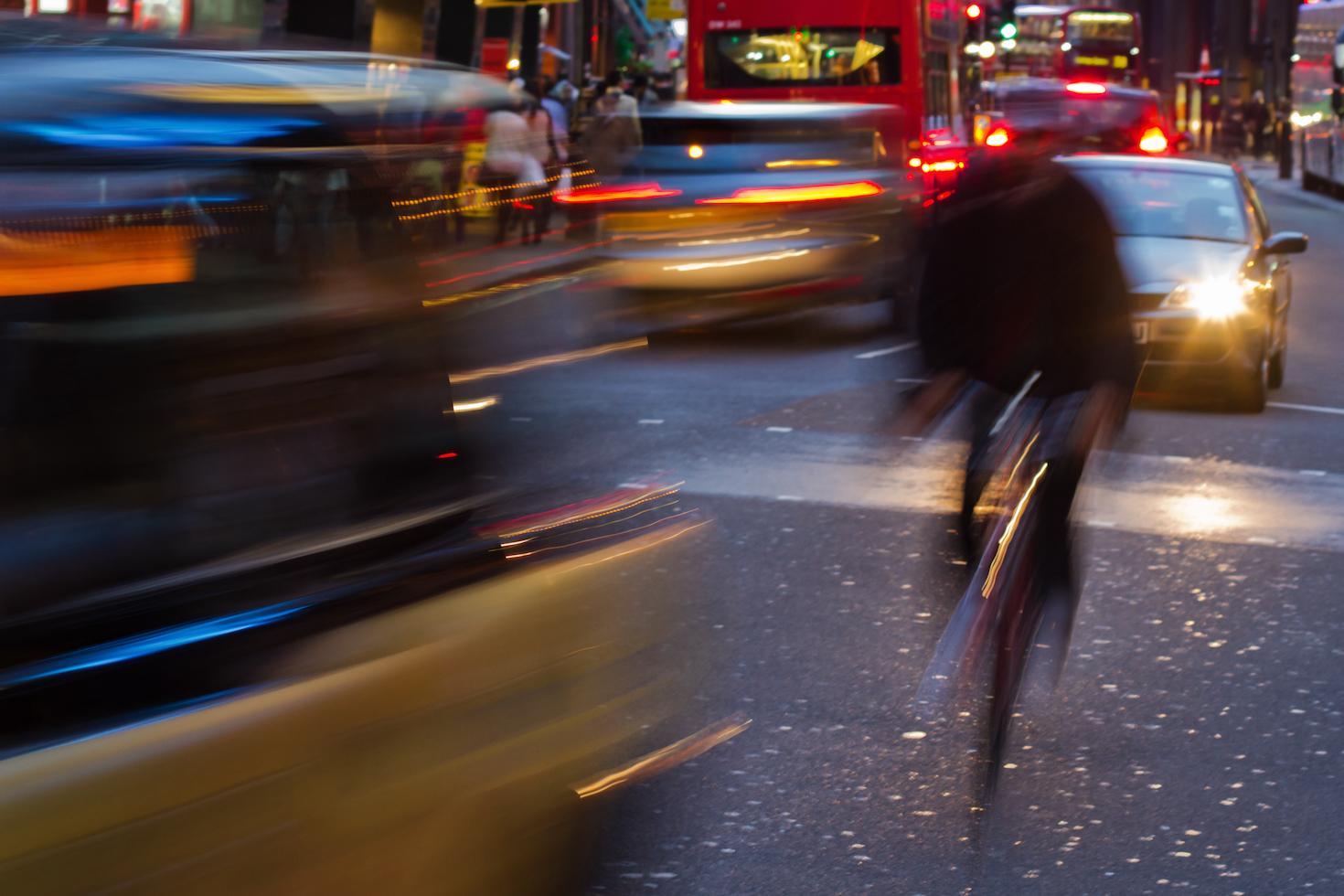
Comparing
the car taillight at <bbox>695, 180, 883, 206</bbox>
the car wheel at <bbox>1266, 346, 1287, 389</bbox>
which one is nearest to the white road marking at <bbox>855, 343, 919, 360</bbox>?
the car taillight at <bbox>695, 180, 883, 206</bbox>

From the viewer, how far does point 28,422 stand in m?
2.13

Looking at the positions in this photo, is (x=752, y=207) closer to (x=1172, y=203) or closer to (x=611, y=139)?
(x=1172, y=203)

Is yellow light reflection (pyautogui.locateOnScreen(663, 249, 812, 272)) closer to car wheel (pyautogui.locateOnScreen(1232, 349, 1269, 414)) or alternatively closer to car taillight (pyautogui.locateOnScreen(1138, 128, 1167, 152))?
car wheel (pyautogui.locateOnScreen(1232, 349, 1269, 414))

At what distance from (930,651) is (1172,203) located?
21.9 ft

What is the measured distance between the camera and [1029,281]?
14.4 ft

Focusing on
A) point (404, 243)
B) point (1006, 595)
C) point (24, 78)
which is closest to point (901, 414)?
point (1006, 595)

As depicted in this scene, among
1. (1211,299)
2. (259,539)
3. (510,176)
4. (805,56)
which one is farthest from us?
(805,56)

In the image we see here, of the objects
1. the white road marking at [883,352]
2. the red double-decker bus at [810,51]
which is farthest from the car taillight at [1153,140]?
the white road marking at [883,352]

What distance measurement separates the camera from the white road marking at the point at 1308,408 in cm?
1006

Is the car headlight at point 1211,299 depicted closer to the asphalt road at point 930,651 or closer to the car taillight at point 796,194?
the asphalt road at point 930,651

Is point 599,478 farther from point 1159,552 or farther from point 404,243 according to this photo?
point 404,243

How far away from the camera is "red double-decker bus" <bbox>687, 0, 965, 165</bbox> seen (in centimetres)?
1995

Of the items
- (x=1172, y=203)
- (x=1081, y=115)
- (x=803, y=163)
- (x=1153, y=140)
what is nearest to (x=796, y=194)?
(x=803, y=163)

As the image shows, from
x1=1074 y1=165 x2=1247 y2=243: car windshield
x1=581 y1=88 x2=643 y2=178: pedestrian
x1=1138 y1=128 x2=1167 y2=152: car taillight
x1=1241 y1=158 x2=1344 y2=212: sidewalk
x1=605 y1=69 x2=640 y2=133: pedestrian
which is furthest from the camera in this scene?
x1=1241 y1=158 x2=1344 y2=212: sidewalk
